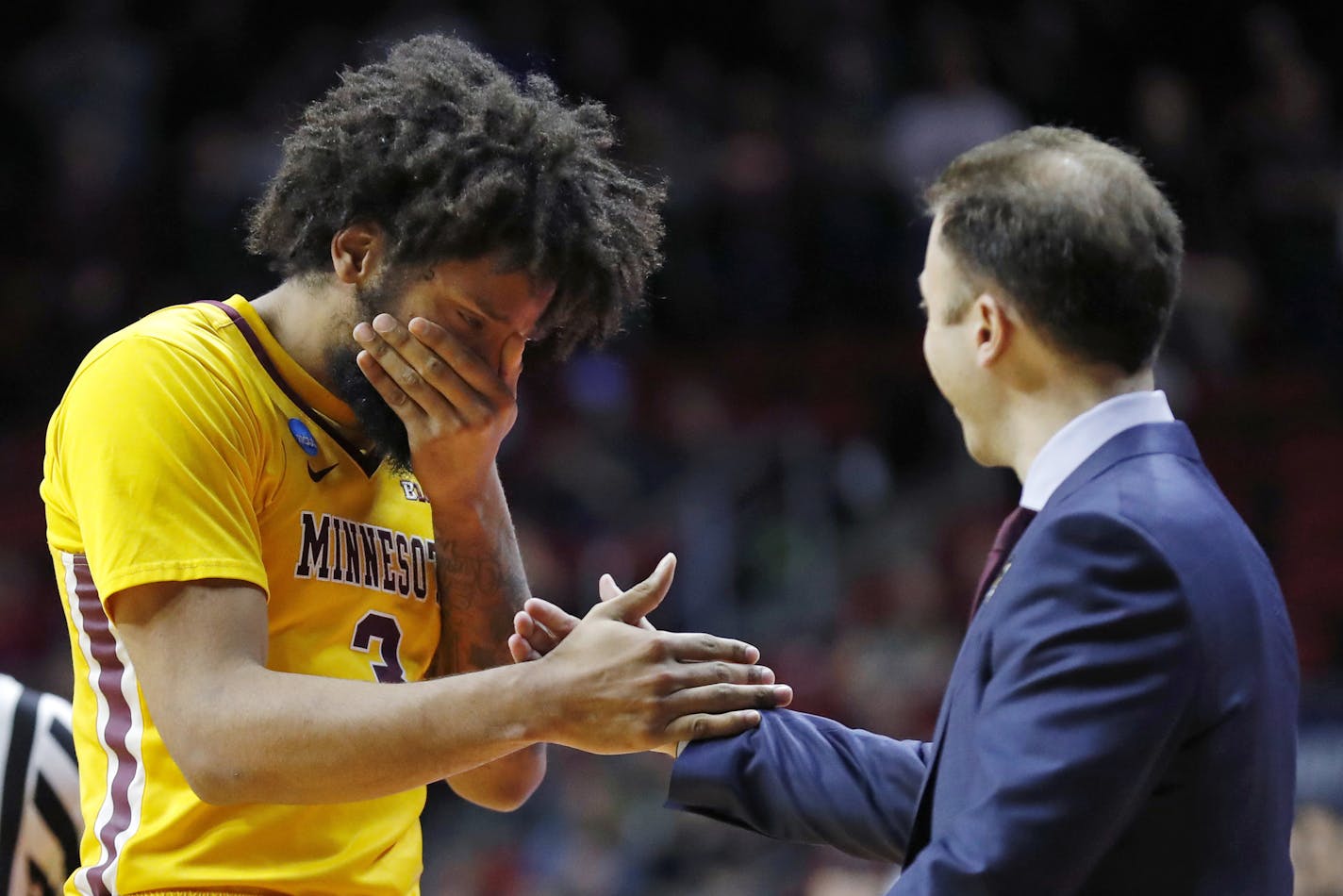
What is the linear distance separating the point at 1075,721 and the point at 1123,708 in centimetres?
7

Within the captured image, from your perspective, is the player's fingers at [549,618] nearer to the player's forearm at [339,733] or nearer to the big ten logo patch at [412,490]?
the player's forearm at [339,733]

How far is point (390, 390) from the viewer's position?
2945 millimetres

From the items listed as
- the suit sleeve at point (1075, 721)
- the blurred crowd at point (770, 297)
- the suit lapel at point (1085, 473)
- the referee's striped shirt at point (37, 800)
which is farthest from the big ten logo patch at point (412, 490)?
the blurred crowd at point (770, 297)

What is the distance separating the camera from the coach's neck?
8.08ft

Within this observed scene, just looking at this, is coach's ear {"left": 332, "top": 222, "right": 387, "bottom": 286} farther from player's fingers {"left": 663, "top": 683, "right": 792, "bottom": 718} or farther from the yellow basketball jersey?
player's fingers {"left": 663, "top": 683, "right": 792, "bottom": 718}

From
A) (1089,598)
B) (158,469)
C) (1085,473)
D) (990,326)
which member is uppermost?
(990,326)

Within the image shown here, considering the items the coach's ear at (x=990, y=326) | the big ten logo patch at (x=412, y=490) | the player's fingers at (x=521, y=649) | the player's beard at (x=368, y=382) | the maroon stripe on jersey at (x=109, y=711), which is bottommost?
the maroon stripe on jersey at (x=109, y=711)

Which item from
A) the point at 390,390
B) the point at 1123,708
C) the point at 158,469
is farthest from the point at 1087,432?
the point at 158,469

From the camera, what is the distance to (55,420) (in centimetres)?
287

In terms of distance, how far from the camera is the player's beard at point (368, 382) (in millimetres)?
2975

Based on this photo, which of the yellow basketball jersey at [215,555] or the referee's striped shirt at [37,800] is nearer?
the yellow basketball jersey at [215,555]

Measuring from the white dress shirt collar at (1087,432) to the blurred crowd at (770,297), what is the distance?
4185 millimetres

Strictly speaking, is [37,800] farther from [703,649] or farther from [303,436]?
[703,649]

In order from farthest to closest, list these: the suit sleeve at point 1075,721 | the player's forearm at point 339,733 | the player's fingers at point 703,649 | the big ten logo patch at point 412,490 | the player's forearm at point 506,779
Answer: the player's forearm at point 506,779
the big ten logo patch at point 412,490
the player's fingers at point 703,649
the player's forearm at point 339,733
the suit sleeve at point 1075,721
